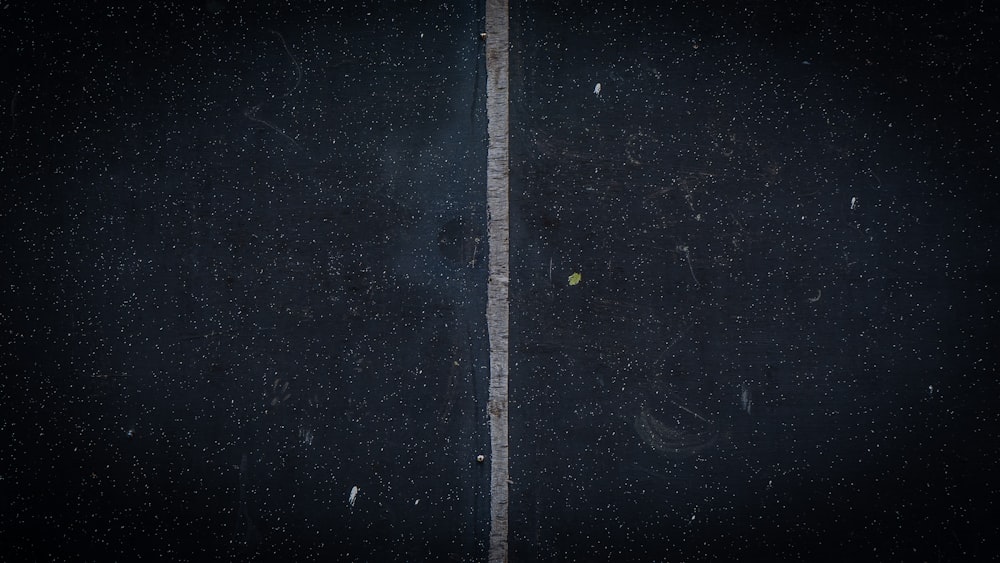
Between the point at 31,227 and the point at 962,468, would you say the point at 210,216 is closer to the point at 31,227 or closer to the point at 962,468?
the point at 31,227

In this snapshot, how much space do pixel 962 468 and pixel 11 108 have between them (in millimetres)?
3394

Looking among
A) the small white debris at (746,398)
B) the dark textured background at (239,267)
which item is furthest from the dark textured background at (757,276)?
the dark textured background at (239,267)

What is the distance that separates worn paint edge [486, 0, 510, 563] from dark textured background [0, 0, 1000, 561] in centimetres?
4

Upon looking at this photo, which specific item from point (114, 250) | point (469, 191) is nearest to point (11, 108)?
→ point (114, 250)

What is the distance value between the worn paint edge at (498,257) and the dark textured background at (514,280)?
0.04 meters

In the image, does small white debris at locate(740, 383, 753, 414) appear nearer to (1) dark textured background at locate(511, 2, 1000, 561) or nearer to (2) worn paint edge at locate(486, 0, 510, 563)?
(1) dark textured background at locate(511, 2, 1000, 561)

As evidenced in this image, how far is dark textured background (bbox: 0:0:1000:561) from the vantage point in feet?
5.30

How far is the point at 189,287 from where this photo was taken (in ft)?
5.38

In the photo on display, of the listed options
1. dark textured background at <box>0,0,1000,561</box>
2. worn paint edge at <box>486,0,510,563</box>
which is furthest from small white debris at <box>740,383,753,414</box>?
worn paint edge at <box>486,0,510,563</box>

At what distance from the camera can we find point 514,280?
5.40 ft

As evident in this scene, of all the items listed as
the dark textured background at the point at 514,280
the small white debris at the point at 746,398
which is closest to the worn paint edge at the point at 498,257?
the dark textured background at the point at 514,280

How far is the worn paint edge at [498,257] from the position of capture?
5.33 feet

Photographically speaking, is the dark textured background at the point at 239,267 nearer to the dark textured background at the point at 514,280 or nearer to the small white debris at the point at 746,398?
the dark textured background at the point at 514,280

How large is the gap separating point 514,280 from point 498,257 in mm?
94
